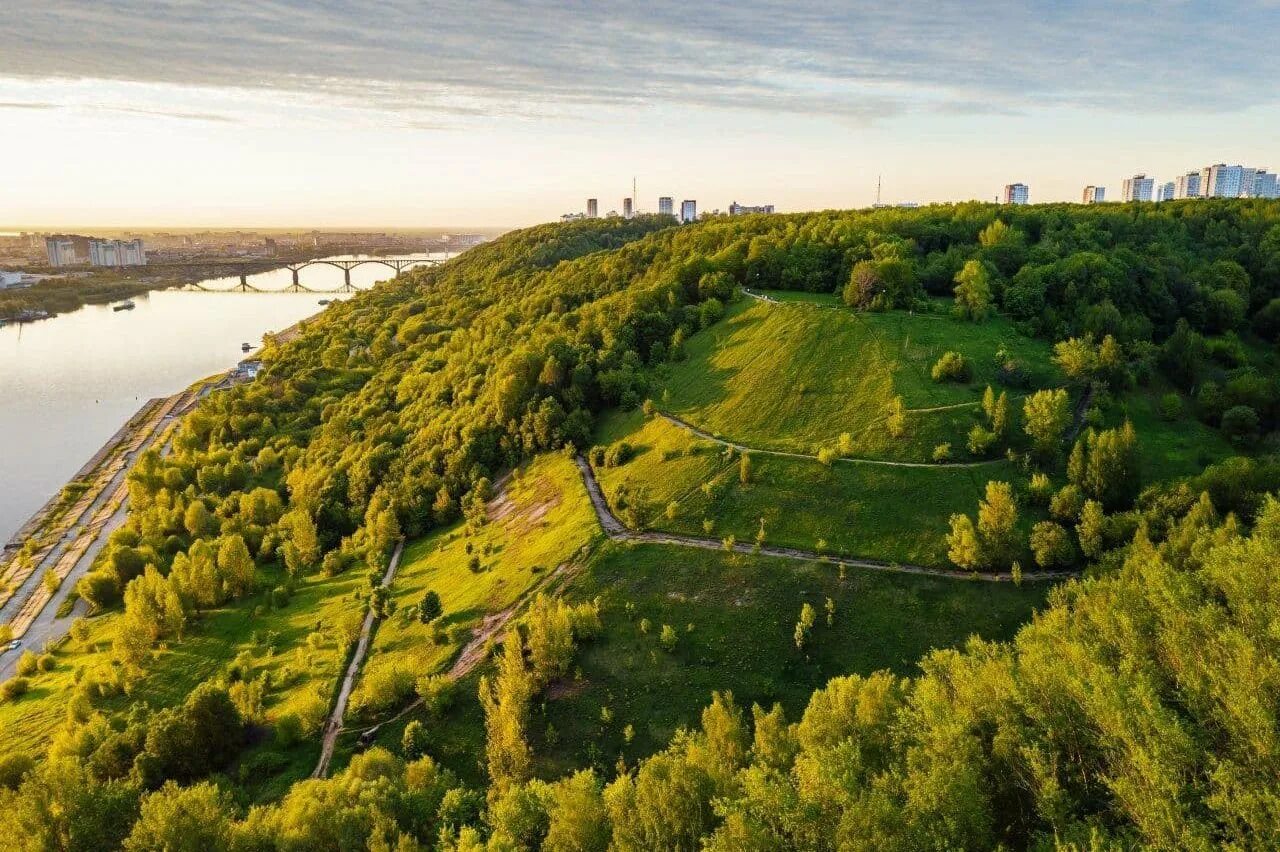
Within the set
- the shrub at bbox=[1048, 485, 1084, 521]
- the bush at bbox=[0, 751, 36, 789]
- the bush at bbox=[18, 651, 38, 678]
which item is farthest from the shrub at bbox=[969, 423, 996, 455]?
the bush at bbox=[18, 651, 38, 678]

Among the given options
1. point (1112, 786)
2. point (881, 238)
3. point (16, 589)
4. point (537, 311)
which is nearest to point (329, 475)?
point (16, 589)

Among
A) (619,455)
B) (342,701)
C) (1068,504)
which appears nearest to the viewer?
(342,701)

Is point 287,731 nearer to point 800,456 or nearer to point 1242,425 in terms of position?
point 800,456

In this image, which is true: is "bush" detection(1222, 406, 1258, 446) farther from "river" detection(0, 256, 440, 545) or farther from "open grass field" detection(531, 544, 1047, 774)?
"river" detection(0, 256, 440, 545)

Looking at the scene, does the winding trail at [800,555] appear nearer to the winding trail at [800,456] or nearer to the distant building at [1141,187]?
the winding trail at [800,456]

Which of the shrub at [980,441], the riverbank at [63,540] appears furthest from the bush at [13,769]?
the shrub at [980,441]

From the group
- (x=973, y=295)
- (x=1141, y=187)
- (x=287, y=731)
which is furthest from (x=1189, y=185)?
(x=287, y=731)
